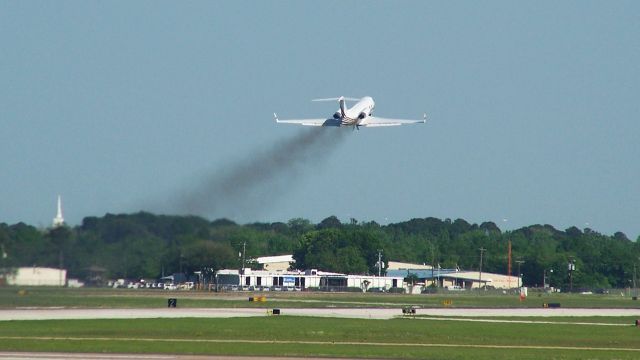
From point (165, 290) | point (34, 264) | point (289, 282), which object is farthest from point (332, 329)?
point (289, 282)

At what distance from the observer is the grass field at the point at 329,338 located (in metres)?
58.1

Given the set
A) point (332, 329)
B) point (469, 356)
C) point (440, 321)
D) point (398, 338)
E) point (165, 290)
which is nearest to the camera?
point (469, 356)

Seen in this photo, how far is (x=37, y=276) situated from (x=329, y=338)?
1677 centimetres

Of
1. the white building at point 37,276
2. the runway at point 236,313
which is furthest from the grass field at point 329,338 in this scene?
the runway at point 236,313

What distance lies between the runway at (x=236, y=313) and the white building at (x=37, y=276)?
1546 centimetres

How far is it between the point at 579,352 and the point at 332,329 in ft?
65.2

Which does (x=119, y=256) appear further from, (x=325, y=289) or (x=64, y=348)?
(x=325, y=289)

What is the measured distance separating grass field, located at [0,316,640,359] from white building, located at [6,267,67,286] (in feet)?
9.89

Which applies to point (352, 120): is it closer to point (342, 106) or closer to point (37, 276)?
point (342, 106)

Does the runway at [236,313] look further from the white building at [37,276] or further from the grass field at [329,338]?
the white building at [37,276]

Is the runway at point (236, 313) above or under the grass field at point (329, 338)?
above

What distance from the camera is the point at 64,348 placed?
57656 millimetres

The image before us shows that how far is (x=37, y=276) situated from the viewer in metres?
62.9

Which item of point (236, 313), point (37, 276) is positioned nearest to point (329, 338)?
point (37, 276)
